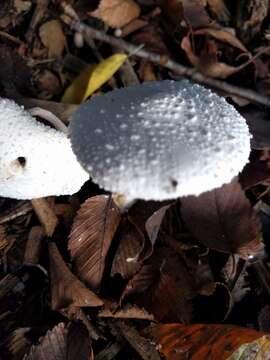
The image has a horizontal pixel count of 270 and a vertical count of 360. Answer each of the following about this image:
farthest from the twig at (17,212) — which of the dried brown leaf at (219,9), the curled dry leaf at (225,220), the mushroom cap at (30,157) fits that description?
the dried brown leaf at (219,9)

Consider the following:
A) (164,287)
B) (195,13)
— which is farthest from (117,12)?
(164,287)

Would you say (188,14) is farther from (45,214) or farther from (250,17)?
(45,214)

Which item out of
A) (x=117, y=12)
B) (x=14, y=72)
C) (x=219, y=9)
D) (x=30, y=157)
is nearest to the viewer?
(x=30, y=157)

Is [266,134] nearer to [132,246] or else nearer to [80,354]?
[132,246]

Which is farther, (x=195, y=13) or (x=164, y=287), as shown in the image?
(x=195, y=13)

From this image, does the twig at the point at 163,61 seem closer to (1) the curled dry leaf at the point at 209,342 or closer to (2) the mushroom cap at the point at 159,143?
(2) the mushroom cap at the point at 159,143

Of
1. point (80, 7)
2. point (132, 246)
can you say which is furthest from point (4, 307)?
point (80, 7)
